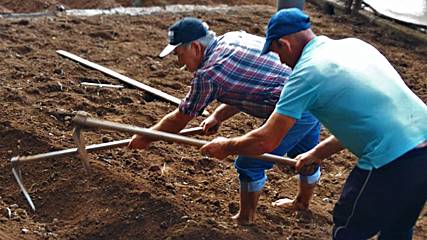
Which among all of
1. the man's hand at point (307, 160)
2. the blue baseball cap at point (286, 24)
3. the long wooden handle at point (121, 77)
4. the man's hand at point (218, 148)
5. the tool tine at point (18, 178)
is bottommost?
the long wooden handle at point (121, 77)

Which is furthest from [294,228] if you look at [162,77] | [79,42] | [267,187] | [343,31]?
[343,31]

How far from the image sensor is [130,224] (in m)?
5.24

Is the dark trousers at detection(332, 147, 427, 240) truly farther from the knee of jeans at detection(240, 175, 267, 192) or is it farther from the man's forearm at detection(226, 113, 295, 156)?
the knee of jeans at detection(240, 175, 267, 192)

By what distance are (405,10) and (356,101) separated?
7202 mm

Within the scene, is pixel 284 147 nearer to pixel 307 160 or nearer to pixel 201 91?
pixel 307 160

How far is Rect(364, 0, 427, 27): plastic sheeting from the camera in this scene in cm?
1047

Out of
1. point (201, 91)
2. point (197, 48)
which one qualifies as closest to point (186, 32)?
point (197, 48)

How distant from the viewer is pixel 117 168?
592cm

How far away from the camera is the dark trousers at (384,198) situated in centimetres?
399

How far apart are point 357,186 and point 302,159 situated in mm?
516

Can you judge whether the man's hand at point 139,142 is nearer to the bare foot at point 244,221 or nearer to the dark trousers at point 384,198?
the bare foot at point 244,221

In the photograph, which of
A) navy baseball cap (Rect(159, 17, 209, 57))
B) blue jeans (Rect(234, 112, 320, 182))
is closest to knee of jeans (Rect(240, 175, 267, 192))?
blue jeans (Rect(234, 112, 320, 182))

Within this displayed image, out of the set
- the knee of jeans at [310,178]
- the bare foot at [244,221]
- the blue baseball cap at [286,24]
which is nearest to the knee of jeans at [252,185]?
the bare foot at [244,221]

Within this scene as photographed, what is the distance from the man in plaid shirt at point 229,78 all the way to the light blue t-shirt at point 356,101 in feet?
2.59
